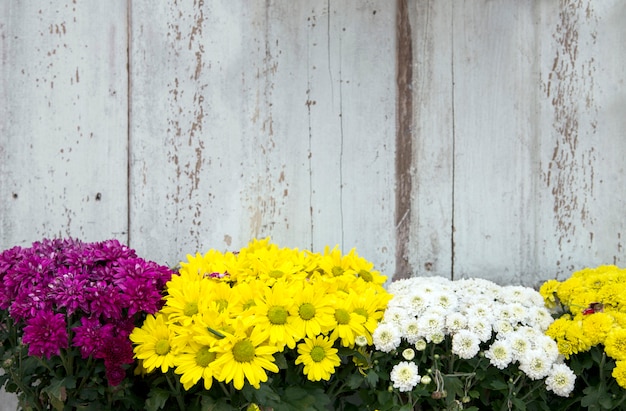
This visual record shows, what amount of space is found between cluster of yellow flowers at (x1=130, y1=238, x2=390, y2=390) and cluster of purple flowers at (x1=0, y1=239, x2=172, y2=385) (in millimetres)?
49

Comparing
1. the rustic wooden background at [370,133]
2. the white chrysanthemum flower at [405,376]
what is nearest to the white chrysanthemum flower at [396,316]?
the white chrysanthemum flower at [405,376]

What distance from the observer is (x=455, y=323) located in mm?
1365

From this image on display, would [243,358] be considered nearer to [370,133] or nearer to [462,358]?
[462,358]

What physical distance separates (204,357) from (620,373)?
2.90 feet

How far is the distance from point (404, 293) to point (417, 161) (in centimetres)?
48

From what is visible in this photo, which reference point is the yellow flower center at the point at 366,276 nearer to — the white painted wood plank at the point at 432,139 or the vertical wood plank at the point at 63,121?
the white painted wood plank at the point at 432,139

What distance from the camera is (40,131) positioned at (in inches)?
69.4

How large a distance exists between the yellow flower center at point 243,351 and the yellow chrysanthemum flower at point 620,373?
0.78 meters

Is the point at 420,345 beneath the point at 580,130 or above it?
beneath

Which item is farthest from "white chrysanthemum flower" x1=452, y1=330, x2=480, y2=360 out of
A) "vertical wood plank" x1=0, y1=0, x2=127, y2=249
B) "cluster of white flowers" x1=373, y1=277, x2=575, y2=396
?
"vertical wood plank" x1=0, y1=0, x2=127, y2=249

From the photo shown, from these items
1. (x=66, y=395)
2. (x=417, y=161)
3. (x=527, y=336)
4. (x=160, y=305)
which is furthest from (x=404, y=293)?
(x=66, y=395)

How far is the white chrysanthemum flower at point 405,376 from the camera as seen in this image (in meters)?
1.30

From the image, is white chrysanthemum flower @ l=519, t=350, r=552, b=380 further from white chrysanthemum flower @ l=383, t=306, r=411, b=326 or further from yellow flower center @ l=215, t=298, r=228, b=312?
yellow flower center @ l=215, t=298, r=228, b=312

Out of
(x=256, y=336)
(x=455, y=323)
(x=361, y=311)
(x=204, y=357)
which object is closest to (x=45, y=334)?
(x=204, y=357)
